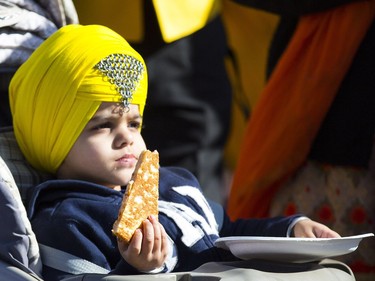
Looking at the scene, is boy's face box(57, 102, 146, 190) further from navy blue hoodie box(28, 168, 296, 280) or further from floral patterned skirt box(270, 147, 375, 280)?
floral patterned skirt box(270, 147, 375, 280)

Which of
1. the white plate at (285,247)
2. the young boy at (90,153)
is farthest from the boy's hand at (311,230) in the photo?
the white plate at (285,247)

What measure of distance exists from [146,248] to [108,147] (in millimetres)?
407

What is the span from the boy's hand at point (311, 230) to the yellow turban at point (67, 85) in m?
0.48

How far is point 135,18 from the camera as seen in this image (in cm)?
407

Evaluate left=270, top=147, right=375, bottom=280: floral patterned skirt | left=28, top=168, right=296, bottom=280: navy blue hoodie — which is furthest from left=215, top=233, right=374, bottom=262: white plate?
left=270, top=147, right=375, bottom=280: floral patterned skirt

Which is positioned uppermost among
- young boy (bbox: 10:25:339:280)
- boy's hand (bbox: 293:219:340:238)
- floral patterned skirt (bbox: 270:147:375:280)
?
young boy (bbox: 10:25:339:280)

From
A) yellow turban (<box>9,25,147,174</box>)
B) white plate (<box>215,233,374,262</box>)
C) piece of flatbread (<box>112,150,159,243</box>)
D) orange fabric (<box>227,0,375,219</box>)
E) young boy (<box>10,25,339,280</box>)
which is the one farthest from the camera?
orange fabric (<box>227,0,375,219</box>)

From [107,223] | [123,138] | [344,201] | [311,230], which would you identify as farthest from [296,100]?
[107,223]

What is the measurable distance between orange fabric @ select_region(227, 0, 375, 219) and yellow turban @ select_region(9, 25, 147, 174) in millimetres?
817

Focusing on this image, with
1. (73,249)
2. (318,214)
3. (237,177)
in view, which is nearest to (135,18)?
(237,177)

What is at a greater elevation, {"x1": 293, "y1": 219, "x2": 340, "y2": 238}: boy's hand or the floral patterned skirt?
{"x1": 293, "y1": 219, "x2": 340, "y2": 238}: boy's hand

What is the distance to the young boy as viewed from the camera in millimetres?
2549

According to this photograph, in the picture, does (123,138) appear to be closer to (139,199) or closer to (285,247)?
(139,199)

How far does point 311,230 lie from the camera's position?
274 cm
